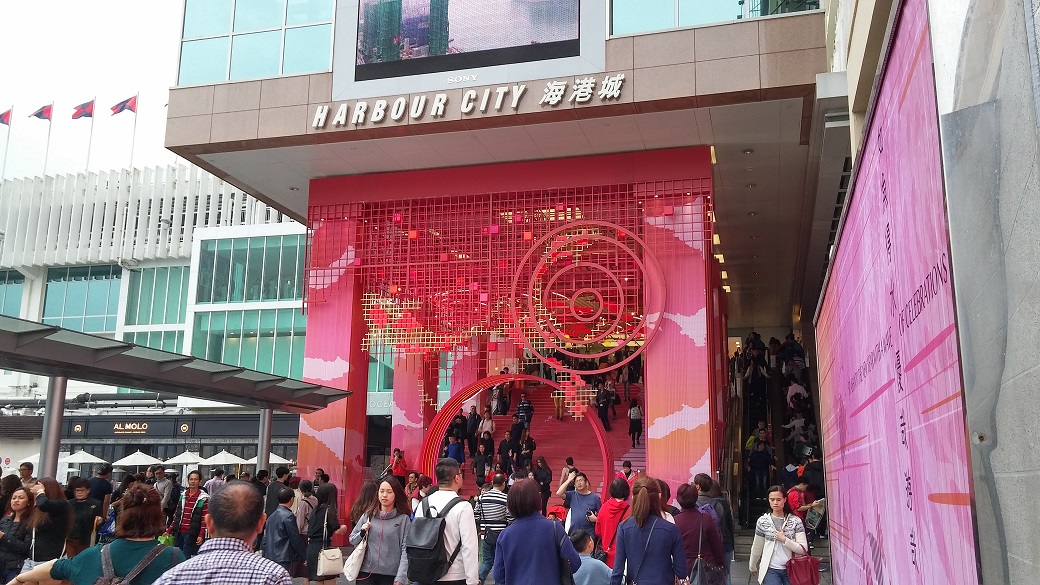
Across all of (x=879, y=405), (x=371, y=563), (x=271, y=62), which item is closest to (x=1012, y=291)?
(x=879, y=405)

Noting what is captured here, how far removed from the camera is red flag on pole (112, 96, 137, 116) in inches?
1433

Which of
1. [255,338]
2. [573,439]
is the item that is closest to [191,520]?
[573,439]

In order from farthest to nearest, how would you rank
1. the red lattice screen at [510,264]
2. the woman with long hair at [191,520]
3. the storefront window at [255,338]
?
1. the storefront window at [255,338]
2. the red lattice screen at [510,264]
3. the woman with long hair at [191,520]

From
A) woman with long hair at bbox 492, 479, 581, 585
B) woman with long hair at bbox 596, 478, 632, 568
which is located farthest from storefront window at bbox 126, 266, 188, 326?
woman with long hair at bbox 492, 479, 581, 585

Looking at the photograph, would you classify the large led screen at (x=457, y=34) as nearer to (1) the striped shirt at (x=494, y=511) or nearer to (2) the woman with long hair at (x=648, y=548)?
(1) the striped shirt at (x=494, y=511)

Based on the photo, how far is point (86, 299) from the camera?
37.9 m

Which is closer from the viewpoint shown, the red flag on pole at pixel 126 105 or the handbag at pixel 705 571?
the handbag at pixel 705 571

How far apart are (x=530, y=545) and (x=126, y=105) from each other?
36.4 metres

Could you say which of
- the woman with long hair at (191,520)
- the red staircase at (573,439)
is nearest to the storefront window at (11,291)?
the red staircase at (573,439)

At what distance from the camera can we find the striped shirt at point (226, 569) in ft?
8.79

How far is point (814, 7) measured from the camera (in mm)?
12688

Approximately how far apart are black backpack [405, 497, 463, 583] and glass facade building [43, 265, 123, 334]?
35.2 metres

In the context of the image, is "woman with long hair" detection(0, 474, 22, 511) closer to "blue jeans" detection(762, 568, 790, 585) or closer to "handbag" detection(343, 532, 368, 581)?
"handbag" detection(343, 532, 368, 581)

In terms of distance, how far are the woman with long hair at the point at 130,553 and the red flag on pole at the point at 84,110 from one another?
36.9 m
